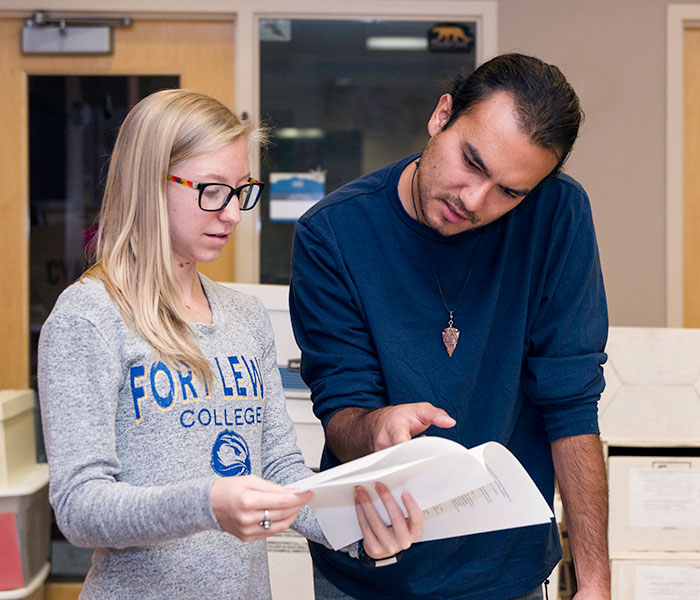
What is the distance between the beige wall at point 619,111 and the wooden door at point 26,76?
0.52 feet

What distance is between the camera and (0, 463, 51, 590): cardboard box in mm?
2225

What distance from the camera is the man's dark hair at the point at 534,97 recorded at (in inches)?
42.1

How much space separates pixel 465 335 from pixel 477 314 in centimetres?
4

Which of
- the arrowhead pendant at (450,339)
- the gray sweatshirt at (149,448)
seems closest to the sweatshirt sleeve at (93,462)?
the gray sweatshirt at (149,448)

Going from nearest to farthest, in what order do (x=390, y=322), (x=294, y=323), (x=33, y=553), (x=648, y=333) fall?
(x=390, y=322), (x=294, y=323), (x=648, y=333), (x=33, y=553)

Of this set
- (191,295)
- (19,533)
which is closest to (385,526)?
(191,295)

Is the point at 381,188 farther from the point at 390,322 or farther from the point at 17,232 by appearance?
the point at 17,232

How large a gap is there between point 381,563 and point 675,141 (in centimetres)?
218

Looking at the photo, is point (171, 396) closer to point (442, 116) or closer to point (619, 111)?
point (442, 116)

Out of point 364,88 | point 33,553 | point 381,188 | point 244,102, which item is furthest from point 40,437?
point 381,188

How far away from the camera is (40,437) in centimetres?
267

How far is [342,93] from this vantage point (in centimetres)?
274

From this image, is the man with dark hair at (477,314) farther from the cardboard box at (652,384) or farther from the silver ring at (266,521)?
the cardboard box at (652,384)

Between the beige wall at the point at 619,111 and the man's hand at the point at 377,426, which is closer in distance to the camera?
the man's hand at the point at 377,426
